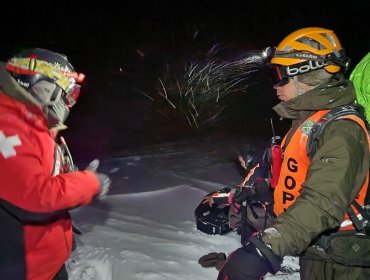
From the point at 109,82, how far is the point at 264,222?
1847 cm

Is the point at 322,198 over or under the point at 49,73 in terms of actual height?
under

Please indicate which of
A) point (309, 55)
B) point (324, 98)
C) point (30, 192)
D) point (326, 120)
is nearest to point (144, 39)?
point (309, 55)

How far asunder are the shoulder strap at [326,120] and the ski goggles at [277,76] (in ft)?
1.41

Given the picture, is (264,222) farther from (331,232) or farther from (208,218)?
(208,218)

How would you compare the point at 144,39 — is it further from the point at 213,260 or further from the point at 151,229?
the point at 213,260

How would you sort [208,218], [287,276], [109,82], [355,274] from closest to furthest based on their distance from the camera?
[355,274]
[287,276]
[208,218]
[109,82]

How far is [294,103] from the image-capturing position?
244 cm

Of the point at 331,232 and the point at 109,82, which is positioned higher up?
the point at 331,232

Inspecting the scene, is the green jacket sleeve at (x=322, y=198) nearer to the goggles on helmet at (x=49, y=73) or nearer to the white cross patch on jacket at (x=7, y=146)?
the white cross patch on jacket at (x=7, y=146)

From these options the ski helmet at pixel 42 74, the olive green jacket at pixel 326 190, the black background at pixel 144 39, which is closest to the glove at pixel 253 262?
the olive green jacket at pixel 326 190

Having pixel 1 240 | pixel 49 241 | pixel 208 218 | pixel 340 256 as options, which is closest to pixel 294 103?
pixel 340 256

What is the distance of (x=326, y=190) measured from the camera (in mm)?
1978

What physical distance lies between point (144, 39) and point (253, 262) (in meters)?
20.8

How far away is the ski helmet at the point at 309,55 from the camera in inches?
96.0
